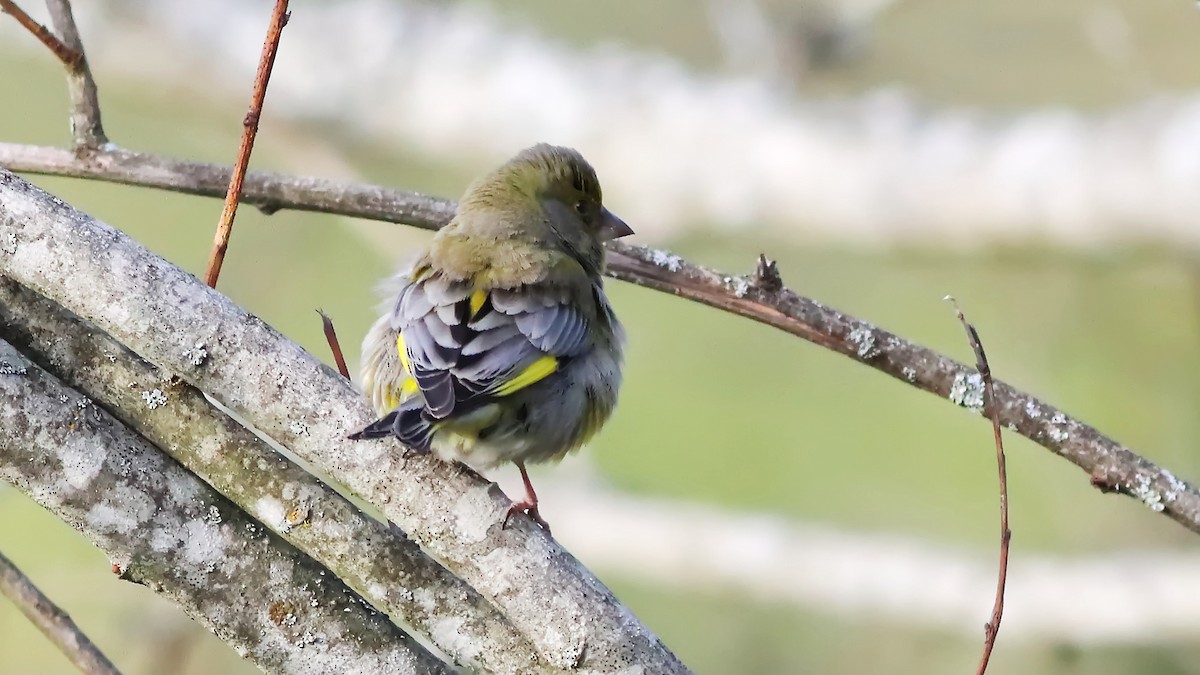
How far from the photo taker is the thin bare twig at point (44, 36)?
174 centimetres

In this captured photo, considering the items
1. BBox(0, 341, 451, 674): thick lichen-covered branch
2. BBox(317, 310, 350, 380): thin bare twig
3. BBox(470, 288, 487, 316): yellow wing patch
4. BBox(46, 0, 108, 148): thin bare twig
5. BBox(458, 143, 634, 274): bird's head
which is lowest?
BBox(0, 341, 451, 674): thick lichen-covered branch

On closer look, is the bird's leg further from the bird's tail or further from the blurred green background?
the blurred green background

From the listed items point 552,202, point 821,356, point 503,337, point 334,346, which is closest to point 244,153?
point 334,346

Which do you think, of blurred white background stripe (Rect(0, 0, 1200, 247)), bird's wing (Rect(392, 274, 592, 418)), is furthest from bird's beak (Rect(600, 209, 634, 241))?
blurred white background stripe (Rect(0, 0, 1200, 247))

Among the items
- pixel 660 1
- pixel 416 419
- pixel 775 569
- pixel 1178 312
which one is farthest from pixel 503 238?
pixel 660 1

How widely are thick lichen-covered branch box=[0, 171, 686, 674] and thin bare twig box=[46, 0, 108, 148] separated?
58 cm

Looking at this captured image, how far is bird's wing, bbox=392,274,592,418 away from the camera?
1.88 m

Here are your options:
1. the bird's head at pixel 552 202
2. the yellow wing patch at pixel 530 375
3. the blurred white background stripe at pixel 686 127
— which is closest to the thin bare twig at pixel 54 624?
the yellow wing patch at pixel 530 375

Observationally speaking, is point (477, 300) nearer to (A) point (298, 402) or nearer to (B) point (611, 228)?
(B) point (611, 228)

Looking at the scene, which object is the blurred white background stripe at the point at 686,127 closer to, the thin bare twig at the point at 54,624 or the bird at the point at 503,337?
the bird at the point at 503,337

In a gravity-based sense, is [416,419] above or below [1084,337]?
below

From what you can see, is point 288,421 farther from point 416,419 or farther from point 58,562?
point 58,562

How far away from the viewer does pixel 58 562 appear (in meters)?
5.33

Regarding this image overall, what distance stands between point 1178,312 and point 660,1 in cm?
299
